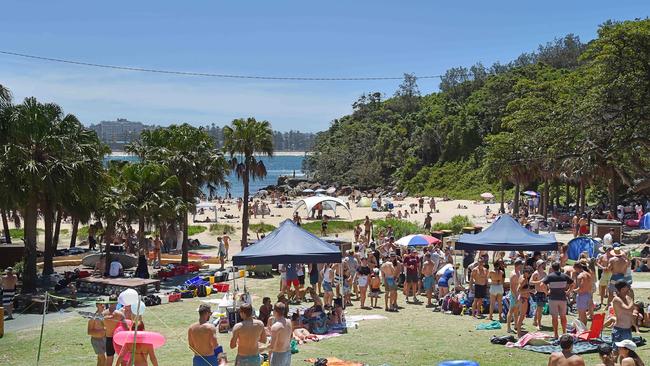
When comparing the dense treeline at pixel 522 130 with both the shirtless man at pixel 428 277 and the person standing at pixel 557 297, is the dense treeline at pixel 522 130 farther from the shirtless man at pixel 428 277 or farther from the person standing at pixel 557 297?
the person standing at pixel 557 297

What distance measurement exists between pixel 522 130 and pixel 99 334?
35720 mm

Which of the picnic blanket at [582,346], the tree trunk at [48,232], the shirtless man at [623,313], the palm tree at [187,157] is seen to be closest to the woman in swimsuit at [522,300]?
the picnic blanket at [582,346]

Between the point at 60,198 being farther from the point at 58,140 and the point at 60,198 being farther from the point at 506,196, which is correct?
the point at 506,196

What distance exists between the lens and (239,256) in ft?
49.9

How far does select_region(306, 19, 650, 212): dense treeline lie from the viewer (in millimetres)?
27844

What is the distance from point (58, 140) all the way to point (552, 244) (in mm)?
13787

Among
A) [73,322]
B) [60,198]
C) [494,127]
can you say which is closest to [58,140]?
[60,198]

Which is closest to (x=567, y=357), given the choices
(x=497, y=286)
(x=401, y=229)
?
(x=497, y=286)

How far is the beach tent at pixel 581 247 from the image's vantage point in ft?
71.4

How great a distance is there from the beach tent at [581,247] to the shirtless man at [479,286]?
24.4ft

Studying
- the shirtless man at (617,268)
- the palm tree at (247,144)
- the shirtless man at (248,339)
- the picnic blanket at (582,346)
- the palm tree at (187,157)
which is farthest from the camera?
the palm tree at (247,144)

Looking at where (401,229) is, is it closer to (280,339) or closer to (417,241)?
(417,241)

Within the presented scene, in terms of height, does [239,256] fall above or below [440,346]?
above

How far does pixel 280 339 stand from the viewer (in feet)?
30.4
